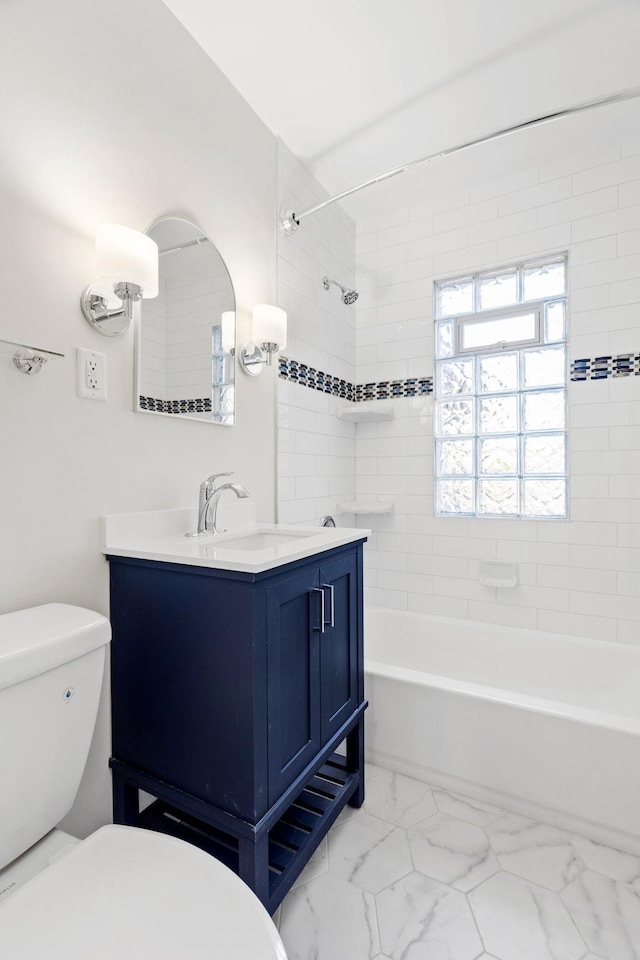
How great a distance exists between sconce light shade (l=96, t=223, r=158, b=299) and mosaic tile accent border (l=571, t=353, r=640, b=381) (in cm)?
201

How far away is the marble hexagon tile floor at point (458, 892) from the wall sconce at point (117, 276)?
1.67 meters

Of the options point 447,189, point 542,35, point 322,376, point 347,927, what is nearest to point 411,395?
point 322,376

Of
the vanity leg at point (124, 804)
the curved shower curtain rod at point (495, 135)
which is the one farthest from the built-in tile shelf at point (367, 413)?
the vanity leg at point (124, 804)

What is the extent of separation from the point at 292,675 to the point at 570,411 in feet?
6.26

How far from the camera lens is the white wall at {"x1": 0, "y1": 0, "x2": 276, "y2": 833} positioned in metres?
1.14

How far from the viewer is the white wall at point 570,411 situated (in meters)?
2.22

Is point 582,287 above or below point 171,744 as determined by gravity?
above

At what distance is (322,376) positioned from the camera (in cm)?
255

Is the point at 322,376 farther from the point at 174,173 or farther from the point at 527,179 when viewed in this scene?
the point at 527,179

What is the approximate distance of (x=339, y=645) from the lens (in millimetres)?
1502

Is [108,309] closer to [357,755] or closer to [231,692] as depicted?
[231,692]

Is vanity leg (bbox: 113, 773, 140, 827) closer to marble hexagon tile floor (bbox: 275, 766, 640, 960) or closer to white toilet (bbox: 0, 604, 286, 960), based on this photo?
white toilet (bbox: 0, 604, 286, 960)

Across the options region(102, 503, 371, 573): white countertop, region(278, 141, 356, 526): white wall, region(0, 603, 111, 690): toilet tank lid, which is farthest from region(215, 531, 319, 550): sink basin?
region(0, 603, 111, 690): toilet tank lid

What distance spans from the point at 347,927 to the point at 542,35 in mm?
2845
